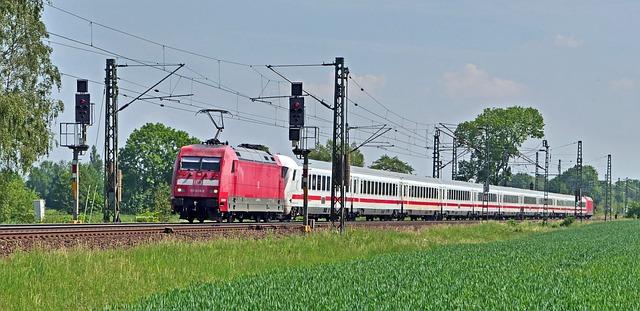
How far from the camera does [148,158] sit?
356ft

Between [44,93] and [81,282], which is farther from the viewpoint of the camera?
[44,93]

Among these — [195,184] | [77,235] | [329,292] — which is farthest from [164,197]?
[329,292]

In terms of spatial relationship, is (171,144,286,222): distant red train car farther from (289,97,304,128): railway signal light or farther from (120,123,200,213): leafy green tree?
(120,123,200,213): leafy green tree

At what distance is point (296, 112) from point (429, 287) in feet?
68.7

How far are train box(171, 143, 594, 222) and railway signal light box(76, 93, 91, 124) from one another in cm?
428

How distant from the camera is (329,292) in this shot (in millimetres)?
17438

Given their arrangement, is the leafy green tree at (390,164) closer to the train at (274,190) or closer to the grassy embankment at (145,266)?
the train at (274,190)

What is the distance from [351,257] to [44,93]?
2285 centimetres

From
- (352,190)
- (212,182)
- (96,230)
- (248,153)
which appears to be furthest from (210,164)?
(352,190)

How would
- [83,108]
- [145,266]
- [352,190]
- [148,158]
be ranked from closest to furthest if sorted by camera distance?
[145,266], [83,108], [352,190], [148,158]

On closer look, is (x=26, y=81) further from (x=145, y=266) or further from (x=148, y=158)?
(x=148, y=158)

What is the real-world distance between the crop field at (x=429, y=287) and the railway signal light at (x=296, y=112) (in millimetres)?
11760

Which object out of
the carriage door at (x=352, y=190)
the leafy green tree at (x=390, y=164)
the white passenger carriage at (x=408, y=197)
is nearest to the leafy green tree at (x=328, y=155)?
the leafy green tree at (x=390, y=164)

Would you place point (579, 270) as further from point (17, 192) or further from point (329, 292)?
point (17, 192)
